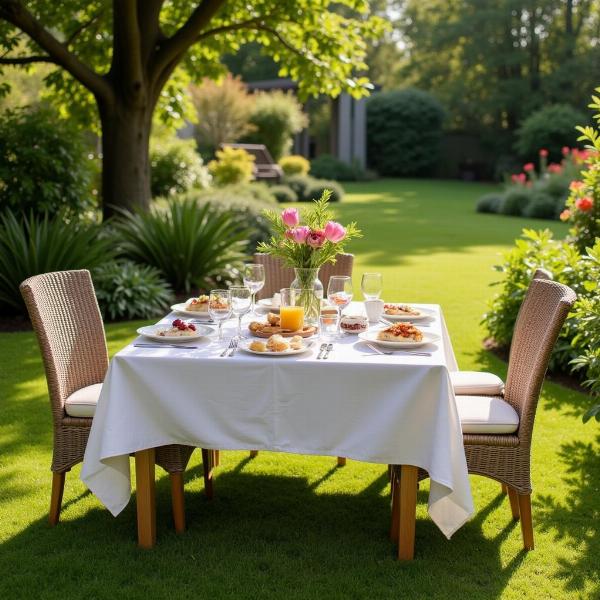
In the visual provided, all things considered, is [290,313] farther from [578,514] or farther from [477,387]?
[578,514]

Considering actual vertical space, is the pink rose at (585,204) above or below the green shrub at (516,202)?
above

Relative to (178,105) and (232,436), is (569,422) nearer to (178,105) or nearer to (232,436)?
(232,436)

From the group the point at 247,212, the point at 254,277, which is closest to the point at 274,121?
the point at 247,212

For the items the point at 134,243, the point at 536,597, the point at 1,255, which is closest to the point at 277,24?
the point at 134,243

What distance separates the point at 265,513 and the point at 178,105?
823 cm

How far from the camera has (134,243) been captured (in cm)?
879

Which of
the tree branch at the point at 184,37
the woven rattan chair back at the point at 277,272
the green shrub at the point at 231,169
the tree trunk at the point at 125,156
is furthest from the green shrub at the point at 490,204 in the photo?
the woven rattan chair back at the point at 277,272

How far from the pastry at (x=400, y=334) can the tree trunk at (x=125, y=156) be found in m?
6.16

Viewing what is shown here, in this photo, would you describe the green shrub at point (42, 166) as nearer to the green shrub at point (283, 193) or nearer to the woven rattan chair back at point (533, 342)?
the woven rattan chair back at point (533, 342)

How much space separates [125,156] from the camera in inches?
359

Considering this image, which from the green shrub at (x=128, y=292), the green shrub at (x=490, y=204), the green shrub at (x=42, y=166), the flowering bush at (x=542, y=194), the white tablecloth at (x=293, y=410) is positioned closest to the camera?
the white tablecloth at (x=293, y=410)

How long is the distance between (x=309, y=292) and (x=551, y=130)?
96.4 ft

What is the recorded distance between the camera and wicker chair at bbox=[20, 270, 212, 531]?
3441mm

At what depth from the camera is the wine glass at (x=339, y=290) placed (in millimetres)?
3637
